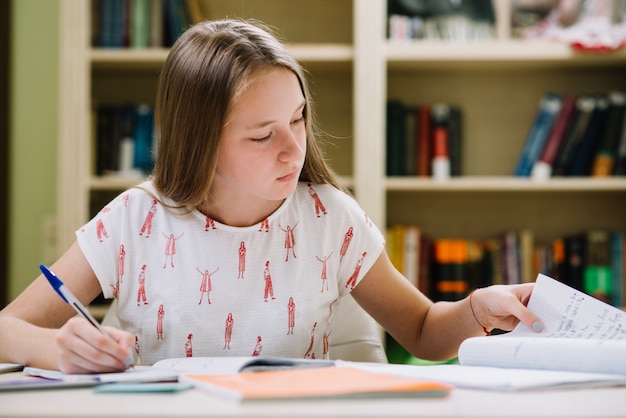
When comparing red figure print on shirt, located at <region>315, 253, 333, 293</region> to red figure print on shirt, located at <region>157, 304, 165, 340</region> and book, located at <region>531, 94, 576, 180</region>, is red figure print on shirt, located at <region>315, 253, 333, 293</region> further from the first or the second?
book, located at <region>531, 94, 576, 180</region>

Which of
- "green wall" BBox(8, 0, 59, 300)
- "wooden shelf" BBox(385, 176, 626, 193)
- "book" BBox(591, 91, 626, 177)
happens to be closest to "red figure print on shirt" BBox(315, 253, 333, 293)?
"wooden shelf" BBox(385, 176, 626, 193)

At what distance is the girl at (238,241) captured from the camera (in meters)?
1.18

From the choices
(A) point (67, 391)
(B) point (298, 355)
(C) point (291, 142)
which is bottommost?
(B) point (298, 355)

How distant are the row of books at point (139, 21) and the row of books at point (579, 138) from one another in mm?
1272

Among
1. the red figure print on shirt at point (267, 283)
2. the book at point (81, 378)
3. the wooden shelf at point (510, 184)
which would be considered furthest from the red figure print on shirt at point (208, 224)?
the wooden shelf at point (510, 184)

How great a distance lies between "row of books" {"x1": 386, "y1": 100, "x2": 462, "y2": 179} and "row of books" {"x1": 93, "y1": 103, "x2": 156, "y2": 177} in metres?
0.83

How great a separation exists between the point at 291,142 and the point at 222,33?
0.73 ft

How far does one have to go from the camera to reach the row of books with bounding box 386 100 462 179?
2668 millimetres

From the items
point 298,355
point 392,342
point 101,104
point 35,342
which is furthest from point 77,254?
point 101,104

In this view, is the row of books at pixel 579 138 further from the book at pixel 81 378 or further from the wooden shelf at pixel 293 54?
the book at pixel 81 378

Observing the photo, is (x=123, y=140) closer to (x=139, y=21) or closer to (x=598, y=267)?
(x=139, y=21)

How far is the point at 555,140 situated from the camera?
8.62ft

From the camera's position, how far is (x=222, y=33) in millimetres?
1234

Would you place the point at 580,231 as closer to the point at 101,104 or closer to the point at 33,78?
the point at 101,104
